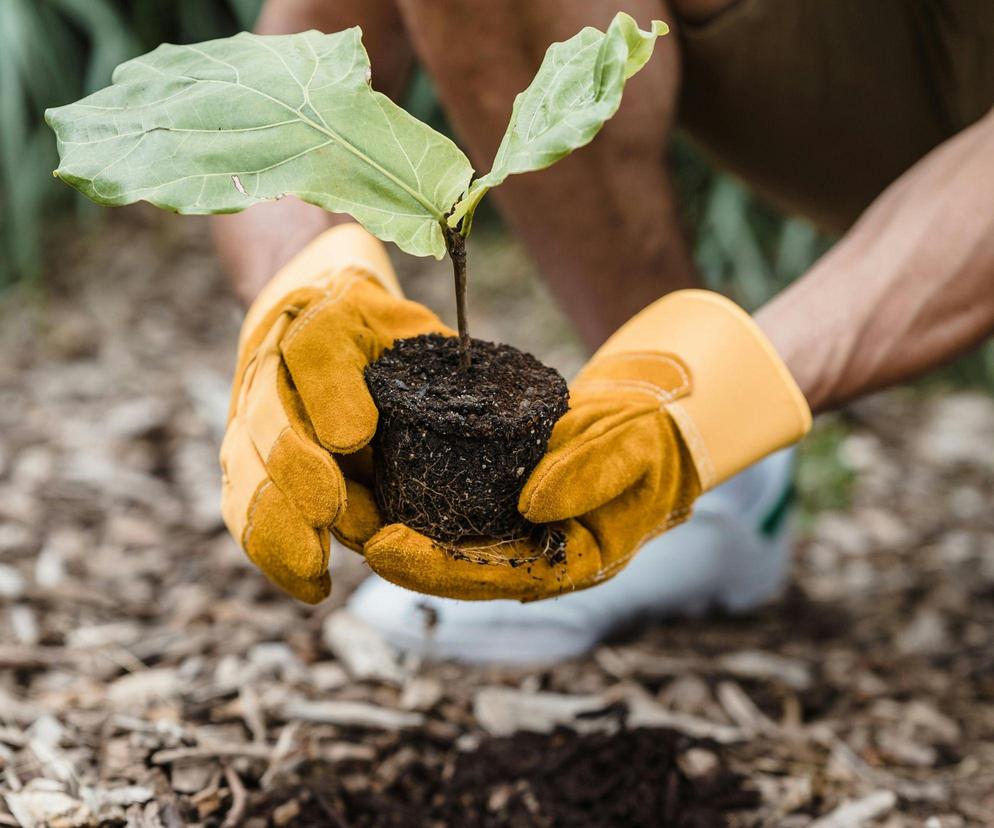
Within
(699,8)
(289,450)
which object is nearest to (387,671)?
(289,450)

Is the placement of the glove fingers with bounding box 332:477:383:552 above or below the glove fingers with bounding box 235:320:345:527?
below

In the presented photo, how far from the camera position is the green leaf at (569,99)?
2.67 ft

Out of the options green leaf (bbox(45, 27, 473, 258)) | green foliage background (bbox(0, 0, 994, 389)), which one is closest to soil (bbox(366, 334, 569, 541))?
green leaf (bbox(45, 27, 473, 258))

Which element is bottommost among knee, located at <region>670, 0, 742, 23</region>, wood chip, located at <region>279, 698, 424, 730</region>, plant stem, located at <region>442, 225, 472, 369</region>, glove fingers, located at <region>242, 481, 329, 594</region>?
wood chip, located at <region>279, 698, 424, 730</region>

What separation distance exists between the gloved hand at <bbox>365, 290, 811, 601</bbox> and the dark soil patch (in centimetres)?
32

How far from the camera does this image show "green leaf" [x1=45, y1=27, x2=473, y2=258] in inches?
34.6

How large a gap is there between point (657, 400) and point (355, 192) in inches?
14.6

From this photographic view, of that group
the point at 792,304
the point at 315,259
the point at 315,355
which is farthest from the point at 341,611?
the point at 792,304

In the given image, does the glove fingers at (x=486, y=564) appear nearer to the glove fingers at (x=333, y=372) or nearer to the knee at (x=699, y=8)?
the glove fingers at (x=333, y=372)

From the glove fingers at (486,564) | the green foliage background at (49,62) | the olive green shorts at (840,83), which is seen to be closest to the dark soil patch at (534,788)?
the glove fingers at (486,564)

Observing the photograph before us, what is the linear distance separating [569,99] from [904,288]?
0.54 m

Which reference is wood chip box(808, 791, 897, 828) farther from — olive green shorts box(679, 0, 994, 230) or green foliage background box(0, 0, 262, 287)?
green foliage background box(0, 0, 262, 287)

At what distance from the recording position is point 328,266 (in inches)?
46.9

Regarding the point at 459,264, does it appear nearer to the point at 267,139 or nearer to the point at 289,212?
the point at 267,139
